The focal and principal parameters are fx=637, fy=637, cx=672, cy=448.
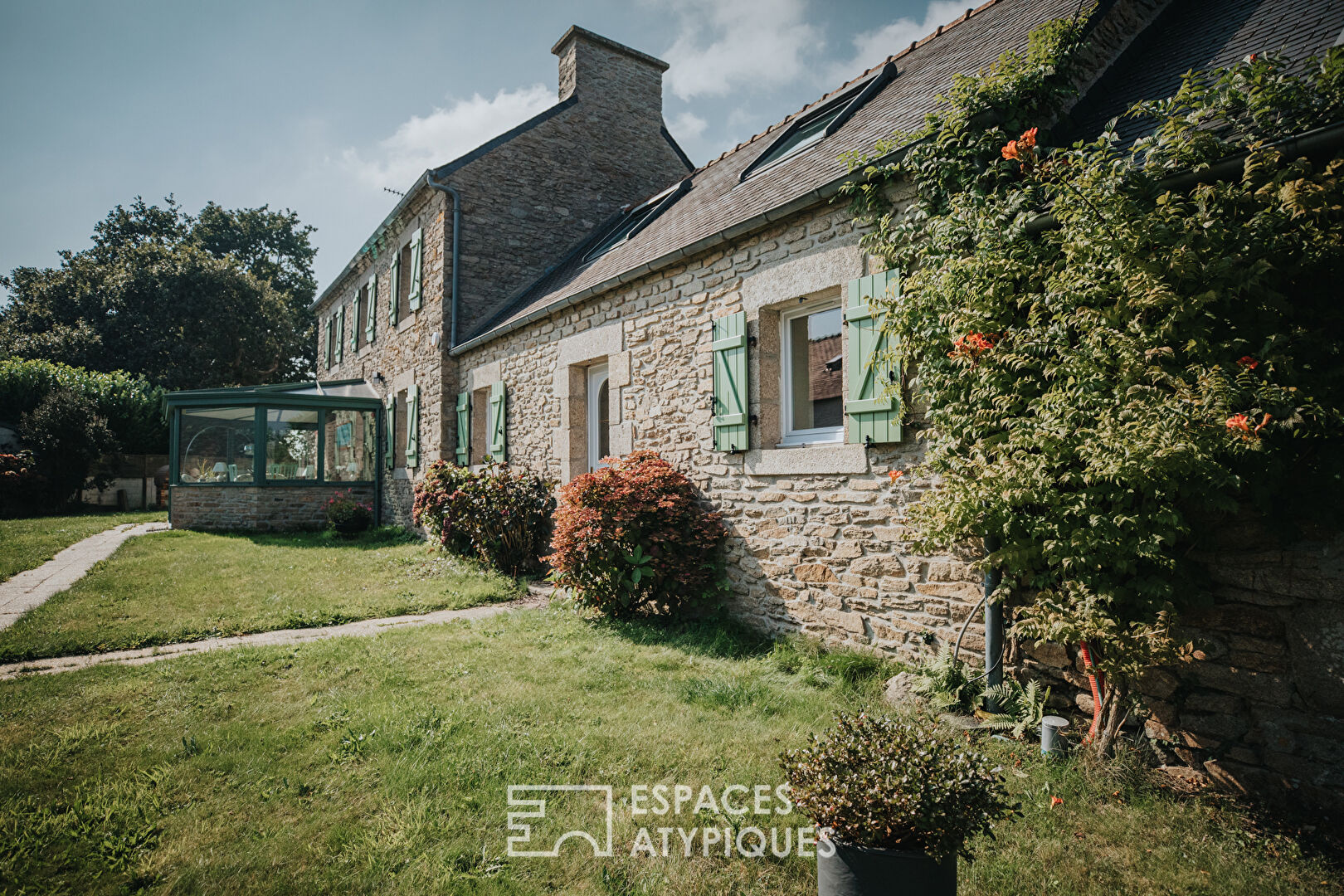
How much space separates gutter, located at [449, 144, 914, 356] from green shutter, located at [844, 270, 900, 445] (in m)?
0.71

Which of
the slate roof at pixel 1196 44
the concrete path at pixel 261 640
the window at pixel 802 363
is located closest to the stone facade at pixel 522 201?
the concrete path at pixel 261 640

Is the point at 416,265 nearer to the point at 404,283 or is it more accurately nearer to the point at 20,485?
the point at 404,283

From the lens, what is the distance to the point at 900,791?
1.72 metres

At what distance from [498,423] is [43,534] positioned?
895cm

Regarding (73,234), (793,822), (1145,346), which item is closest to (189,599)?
(793,822)

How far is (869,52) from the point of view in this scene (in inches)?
295

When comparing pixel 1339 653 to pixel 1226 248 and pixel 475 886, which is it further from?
pixel 475 886

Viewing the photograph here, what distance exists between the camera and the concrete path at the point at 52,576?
6.26m

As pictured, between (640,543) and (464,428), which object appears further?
(464,428)

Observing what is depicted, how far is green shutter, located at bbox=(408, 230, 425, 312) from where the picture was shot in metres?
12.1

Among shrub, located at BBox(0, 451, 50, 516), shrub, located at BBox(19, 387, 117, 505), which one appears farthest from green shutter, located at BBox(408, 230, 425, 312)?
shrub, located at BBox(0, 451, 50, 516)

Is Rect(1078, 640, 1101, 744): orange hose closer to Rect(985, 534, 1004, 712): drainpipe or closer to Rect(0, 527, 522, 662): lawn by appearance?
Rect(985, 534, 1004, 712): drainpipe

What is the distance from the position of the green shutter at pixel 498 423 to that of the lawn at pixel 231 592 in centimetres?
165

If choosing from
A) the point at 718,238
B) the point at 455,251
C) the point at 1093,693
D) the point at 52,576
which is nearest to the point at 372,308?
the point at 455,251
